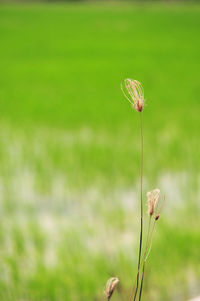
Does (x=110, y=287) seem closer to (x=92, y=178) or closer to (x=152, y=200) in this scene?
(x=152, y=200)

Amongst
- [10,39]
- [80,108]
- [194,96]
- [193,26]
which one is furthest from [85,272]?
[193,26]

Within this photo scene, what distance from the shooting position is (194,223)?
2334 mm

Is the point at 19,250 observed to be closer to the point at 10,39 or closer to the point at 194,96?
the point at 194,96

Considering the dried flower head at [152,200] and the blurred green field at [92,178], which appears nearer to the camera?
the dried flower head at [152,200]

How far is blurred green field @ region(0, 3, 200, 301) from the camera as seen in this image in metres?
1.83

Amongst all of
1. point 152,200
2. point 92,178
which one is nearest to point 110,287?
point 152,200

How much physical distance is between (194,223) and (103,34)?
888 cm

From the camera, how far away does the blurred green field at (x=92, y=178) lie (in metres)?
1.83

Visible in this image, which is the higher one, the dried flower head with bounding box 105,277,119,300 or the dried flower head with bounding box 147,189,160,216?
the dried flower head with bounding box 147,189,160,216

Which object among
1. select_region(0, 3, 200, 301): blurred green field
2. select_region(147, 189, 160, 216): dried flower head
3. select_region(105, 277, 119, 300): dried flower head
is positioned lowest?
select_region(0, 3, 200, 301): blurred green field

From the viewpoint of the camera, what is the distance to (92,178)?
9.55ft

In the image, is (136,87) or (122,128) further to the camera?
(122,128)

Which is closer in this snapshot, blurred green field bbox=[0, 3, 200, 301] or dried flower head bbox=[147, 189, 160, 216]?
dried flower head bbox=[147, 189, 160, 216]

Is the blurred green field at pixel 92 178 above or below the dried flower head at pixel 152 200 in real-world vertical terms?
below
